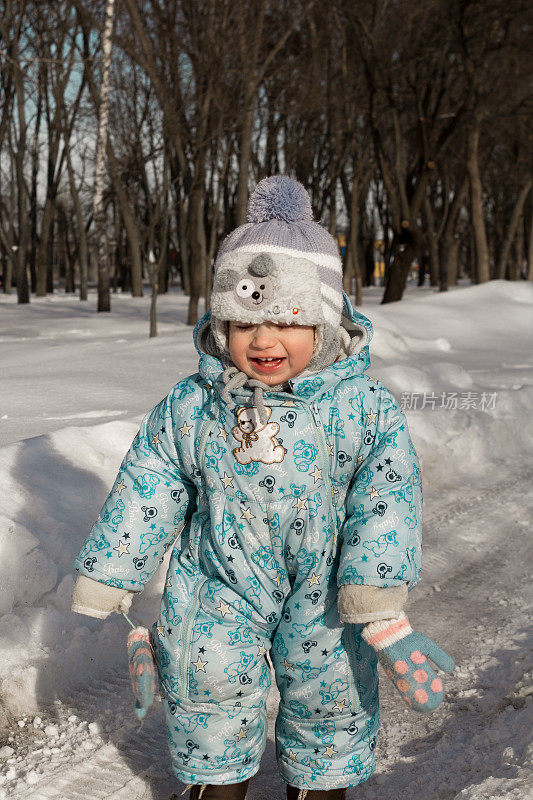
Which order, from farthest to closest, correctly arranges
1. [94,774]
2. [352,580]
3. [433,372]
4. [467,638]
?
1. [433,372]
2. [467,638]
3. [94,774]
4. [352,580]

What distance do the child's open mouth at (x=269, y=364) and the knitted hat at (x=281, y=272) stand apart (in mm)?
94

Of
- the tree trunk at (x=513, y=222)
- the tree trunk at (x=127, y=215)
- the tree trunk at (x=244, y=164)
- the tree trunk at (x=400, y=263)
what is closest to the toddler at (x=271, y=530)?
the tree trunk at (x=244, y=164)

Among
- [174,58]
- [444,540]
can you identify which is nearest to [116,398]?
[444,540]

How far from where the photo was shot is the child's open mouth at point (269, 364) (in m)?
2.00

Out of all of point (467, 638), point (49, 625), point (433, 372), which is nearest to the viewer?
point (49, 625)

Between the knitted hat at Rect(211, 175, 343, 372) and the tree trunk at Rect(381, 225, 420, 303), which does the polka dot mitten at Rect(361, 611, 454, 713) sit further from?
the tree trunk at Rect(381, 225, 420, 303)

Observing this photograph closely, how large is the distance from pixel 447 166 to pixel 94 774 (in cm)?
2723

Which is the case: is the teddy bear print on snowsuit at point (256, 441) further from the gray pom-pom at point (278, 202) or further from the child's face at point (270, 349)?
the gray pom-pom at point (278, 202)

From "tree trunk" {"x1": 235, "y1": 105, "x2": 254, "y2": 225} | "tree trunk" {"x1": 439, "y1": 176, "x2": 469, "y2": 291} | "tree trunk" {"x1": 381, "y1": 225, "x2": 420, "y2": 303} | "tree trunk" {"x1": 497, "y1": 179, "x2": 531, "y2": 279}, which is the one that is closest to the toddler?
"tree trunk" {"x1": 235, "y1": 105, "x2": 254, "y2": 225}

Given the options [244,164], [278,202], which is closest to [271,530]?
[278,202]

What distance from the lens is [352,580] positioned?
1.87 metres

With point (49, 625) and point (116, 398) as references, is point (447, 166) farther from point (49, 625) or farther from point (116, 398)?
point (49, 625)

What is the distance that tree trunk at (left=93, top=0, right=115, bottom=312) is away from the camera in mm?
13117

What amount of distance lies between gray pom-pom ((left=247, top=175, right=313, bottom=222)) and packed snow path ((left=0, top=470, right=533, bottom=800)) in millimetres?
1458
